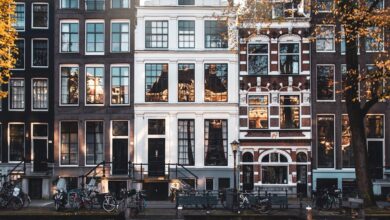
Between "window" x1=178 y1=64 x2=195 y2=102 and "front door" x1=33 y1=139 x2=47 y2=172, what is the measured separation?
30.2 feet

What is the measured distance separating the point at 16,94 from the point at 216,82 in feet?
41.8

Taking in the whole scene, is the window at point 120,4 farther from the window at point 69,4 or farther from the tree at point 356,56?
the tree at point 356,56

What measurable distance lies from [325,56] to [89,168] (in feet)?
53.4

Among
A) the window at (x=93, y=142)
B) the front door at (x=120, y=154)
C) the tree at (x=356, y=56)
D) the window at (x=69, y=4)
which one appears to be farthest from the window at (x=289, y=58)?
the window at (x=69, y=4)

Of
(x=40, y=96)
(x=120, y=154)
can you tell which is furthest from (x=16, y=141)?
(x=120, y=154)

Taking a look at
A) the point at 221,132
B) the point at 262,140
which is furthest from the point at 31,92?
the point at 262,140

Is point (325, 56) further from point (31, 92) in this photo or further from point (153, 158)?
point (31, 92)

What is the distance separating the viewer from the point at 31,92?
1431 inches

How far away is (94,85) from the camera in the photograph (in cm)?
3603

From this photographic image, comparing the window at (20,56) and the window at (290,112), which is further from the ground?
the window at (20,56)

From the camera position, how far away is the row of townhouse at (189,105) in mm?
35406

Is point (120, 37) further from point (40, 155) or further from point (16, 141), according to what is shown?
point (16, 141)

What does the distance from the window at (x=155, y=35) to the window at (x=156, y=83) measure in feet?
4.35

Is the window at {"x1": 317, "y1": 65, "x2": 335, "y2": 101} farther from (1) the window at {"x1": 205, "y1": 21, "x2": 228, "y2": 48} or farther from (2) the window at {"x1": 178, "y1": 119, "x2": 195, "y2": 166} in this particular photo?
(2) the window at {"x1": 178, "y1": 119, "x2": 195, "y2": 166}
